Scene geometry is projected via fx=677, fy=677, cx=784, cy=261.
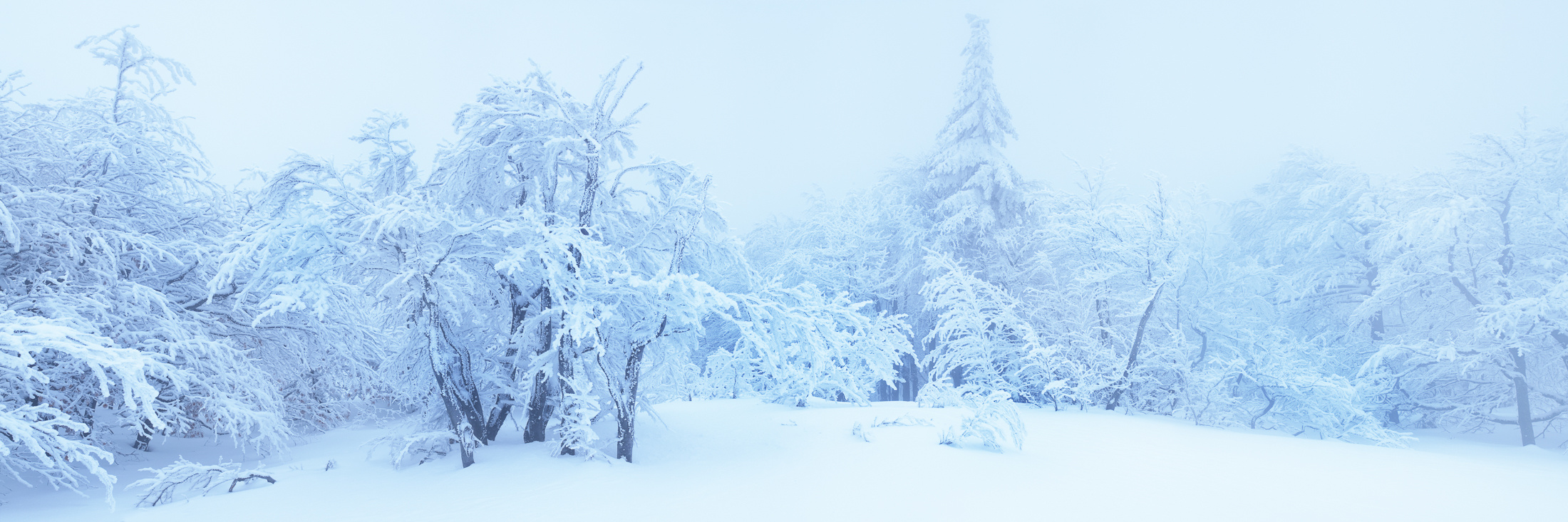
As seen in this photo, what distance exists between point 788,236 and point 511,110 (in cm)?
1734

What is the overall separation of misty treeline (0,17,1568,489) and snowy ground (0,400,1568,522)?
0.54 meters

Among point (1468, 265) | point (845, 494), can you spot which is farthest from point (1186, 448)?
point (1468, 265)

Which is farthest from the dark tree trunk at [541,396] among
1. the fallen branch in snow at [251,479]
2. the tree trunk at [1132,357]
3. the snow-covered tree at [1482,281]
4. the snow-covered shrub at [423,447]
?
the snow-covered tree at [1482,281]

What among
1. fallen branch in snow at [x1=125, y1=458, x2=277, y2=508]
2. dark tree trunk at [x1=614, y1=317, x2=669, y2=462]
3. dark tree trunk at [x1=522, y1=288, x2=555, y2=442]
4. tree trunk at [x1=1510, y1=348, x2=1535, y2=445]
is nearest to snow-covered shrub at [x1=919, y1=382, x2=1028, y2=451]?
dark tree trunk at [x1=614, y1=317, x2=669, y2=462]

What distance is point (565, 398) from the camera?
22.1 ft

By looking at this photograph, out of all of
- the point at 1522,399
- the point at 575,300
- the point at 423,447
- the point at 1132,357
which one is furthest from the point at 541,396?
the point at 1522,399

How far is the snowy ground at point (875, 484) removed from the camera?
5336 millimetres

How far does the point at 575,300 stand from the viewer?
6.61m

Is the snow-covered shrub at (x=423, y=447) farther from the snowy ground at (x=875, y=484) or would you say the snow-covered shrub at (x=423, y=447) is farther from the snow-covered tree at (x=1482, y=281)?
the snow-covered tree at (x=1482, y=281)

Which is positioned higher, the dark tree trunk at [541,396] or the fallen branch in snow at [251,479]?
the dark tree trunk at [541,396]

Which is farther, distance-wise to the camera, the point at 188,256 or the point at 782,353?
the point at 188,256

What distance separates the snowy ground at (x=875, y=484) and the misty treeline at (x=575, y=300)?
54 centimetres

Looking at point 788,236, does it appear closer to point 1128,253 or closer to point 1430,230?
point 1128,253

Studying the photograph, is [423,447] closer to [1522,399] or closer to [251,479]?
[251,479]
